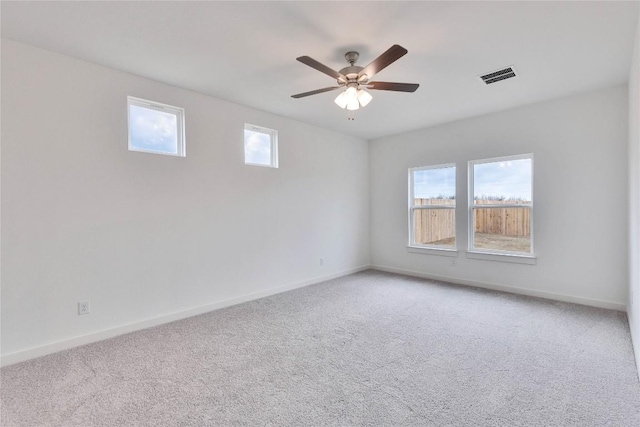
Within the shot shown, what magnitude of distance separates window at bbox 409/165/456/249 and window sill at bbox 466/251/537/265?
38 cm

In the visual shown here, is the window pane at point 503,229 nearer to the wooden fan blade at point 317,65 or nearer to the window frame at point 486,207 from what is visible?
the window frame at point 486,207

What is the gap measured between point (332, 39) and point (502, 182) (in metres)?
3.45

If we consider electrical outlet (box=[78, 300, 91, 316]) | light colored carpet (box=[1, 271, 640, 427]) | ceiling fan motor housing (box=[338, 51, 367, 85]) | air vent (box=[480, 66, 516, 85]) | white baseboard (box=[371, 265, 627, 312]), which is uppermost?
air vent (box=[480, 66, 516, 85])

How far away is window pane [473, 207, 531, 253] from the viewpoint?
4.36 meters

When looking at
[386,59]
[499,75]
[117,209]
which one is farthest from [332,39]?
[117,209]

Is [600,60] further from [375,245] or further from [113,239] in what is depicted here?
[113,239]

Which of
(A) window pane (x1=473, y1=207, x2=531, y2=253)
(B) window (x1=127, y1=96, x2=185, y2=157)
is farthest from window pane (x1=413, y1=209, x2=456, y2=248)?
(B) window (x1=127, y1=96, x2=185, y2=157)

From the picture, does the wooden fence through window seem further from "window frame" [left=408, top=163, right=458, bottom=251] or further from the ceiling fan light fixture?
the ceiling fan light fixture

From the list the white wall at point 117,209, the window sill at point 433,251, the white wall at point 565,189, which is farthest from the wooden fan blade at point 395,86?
the window sill at point 433,251

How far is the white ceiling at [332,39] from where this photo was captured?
84.6 inches

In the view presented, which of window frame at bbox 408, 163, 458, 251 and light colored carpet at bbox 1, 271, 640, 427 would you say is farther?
window frame at bbox 408, 163, 458, 251

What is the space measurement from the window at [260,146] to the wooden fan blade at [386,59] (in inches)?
83.1

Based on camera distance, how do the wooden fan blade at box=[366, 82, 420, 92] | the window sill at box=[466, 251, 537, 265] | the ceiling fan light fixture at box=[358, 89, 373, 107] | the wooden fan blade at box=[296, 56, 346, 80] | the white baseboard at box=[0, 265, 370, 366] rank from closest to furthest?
1. the wooden fan blade at box=[296, 56, 346, 80]
2. the white baseboard at box=[0, 265, 370, 366]
3. the wooden fan blade at box=[366, 82, 420, 92]
4. the ceiling fan light fixture at box=[358, 89, 373, 107]
5. the window sill at box=[466, 251, 537, 265]

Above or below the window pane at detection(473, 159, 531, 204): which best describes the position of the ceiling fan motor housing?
above
